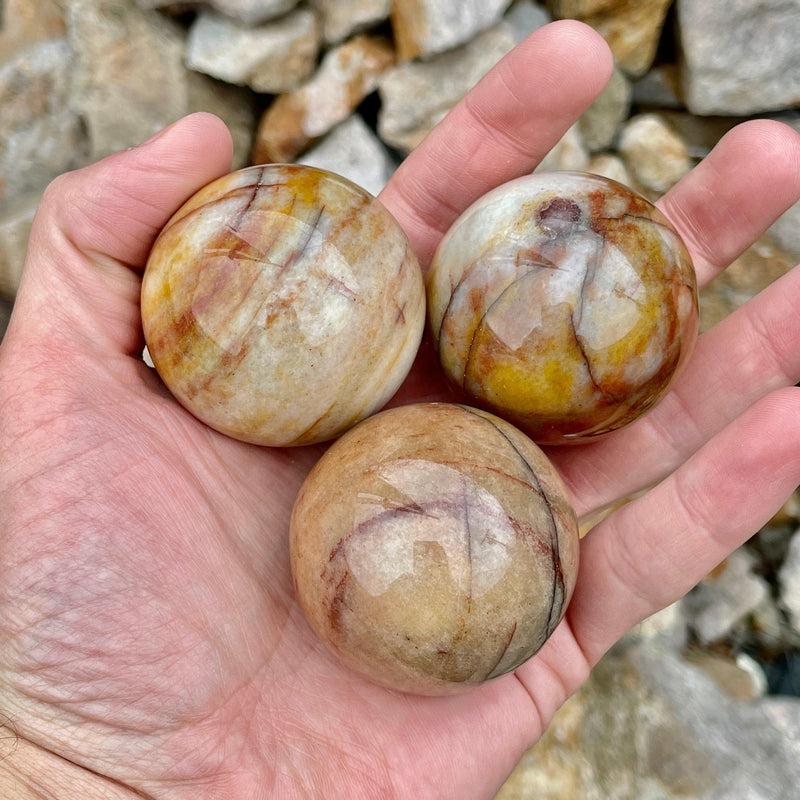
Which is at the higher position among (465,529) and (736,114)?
(465,529)

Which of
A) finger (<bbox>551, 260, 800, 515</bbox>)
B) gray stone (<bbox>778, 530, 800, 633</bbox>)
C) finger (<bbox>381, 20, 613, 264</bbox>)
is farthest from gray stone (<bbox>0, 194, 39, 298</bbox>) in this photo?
gray stone (<bbox>778, 530, 800, 633</bbox>)

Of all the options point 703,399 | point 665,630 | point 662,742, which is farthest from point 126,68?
point 662,742

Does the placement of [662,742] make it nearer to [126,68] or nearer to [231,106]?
[231,106]

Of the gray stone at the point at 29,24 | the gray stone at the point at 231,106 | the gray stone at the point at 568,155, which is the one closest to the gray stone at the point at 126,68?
the gray stone at the point at 231,106

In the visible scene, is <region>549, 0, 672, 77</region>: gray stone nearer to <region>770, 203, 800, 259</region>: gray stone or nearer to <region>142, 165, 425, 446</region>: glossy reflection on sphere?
<region>770, 203, 800, 259</region>: gray stone

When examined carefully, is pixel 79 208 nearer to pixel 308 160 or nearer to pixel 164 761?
pixel 164 761

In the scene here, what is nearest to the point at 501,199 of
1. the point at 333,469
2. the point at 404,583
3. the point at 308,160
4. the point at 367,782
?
the point at 333,469
